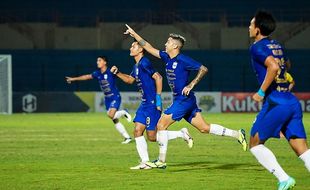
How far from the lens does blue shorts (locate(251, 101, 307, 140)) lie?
9.52 m

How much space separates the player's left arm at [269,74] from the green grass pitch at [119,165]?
2.11 m

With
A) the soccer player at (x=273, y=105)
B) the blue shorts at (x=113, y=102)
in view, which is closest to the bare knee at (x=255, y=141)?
the soccer player at (x=273, y=105)

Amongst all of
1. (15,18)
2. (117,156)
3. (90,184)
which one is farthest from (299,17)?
(90,184)

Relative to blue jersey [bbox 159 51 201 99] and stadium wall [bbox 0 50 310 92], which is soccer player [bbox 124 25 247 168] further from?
stadium wall [bbox 0 50 310 92]

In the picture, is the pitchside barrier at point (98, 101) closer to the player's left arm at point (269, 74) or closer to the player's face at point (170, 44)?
the player's face at point (170, 44)

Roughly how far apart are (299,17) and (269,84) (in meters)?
40.7

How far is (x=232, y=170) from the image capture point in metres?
13.5

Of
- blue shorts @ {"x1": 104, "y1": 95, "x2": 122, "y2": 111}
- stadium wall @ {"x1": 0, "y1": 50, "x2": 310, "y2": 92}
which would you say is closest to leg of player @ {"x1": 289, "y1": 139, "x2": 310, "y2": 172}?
blue shorts @ {"x1": 104, "y1": 95, "x2": 122, "y2": 111}

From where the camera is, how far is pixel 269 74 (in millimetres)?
9359

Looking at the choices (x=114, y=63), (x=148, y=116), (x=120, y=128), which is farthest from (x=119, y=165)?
(x=114, y=63)

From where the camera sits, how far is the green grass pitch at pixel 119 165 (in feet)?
37.9

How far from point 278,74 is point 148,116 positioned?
526 cm

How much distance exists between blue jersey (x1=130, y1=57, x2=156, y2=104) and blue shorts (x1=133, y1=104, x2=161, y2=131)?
0.13m

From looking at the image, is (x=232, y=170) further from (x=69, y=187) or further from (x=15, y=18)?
(x=15, y=18)
